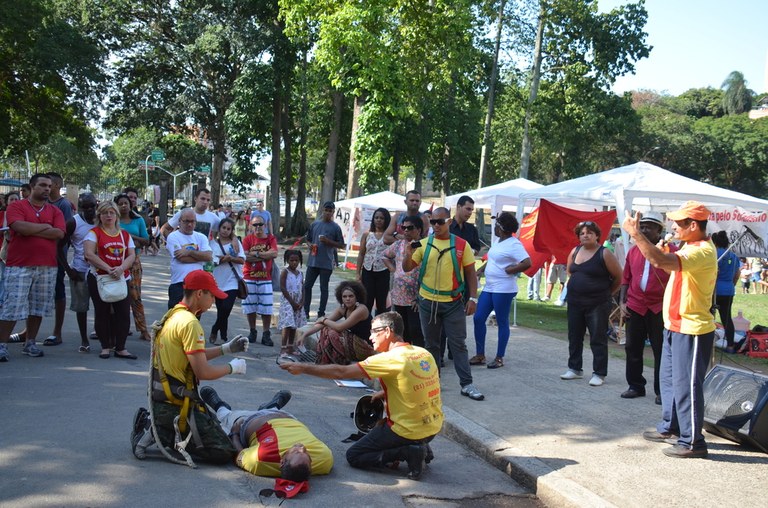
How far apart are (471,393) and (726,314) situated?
628 cm

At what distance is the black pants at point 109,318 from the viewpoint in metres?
8.23

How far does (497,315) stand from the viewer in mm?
8945

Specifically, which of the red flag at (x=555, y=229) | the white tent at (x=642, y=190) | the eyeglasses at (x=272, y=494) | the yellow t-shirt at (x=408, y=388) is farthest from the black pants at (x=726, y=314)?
the eyeglasses at (x=272, y=494)

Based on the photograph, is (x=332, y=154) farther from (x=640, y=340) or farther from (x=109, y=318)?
(x=640, y=340)

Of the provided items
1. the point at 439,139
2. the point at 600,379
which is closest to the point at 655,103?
the point at 439,139

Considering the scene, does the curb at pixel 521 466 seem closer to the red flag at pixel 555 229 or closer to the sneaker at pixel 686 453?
the sneaker at pixel 686 453

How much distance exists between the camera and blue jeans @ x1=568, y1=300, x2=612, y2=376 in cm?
791

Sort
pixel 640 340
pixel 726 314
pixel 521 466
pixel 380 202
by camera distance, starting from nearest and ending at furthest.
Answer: pixel 521 466, pixel 640 340, pixel 726 314, pixel 380 202

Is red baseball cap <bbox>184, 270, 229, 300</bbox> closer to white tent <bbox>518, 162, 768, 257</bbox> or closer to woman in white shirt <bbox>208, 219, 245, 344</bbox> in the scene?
woman in white shirt <bbox>208, 219, 245, 344</bbox>

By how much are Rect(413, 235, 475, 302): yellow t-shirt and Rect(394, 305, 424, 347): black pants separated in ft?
2.67

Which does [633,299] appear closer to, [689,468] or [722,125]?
[689,468]

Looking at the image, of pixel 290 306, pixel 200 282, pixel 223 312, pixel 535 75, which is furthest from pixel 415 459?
pixel 535 75

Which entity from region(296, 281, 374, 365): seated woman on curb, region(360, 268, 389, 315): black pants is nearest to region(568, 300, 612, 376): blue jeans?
region(296, 281, 374, 365): seated woman on curb

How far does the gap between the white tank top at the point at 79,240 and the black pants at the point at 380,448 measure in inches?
197
